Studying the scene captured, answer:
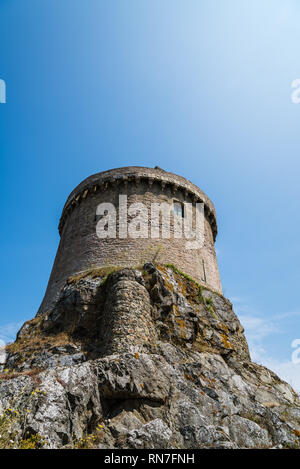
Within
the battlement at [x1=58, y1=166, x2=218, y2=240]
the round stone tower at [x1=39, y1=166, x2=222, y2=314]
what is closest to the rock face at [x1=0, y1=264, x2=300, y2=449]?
the round stone tower at [x1=39, y1=166, x2=222, y2=314]

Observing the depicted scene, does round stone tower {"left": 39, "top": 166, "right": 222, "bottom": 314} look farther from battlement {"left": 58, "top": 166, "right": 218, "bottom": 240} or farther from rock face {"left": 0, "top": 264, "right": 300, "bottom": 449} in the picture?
rock face {"left": 0, "top": 264, "right": 300, "bottom": 449}

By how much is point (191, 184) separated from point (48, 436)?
45.1 feet

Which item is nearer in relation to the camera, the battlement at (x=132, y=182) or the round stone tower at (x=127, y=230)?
the round stone tower at (x=127, y=230)

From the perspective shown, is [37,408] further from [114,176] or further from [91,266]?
[114,176]

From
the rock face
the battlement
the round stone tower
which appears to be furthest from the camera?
Answer: the battlement

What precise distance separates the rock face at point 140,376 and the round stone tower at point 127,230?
1.33 metres

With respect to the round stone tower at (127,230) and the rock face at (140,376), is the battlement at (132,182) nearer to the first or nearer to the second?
the round stone tower at (127,230)

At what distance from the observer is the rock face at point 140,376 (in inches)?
236

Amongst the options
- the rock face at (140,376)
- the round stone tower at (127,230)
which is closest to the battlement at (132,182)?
the round stone tower at (127,230)

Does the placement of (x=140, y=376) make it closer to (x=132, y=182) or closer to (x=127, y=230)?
(x=127, y=230)

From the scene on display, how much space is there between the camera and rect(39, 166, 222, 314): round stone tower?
1359 centimetres

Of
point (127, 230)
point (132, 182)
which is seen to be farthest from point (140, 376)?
point (132, 182)

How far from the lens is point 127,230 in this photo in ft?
46.0

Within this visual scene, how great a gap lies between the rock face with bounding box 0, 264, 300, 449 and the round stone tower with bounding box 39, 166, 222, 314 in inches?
52.2
